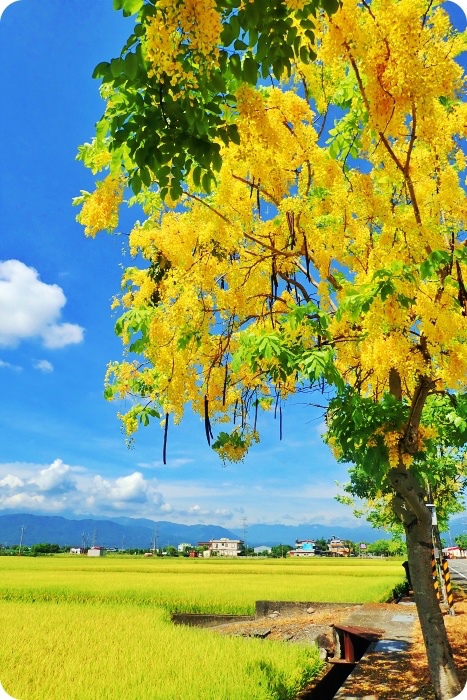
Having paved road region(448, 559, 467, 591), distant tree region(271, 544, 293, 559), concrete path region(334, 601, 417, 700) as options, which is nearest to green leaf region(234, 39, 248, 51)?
concrete path region(334, 601, 417, 700)

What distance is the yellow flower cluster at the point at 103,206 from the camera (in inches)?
187

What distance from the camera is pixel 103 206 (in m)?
4.77

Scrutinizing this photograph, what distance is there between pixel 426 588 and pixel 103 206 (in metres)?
4.55

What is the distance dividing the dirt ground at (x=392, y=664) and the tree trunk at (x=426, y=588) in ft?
1.49

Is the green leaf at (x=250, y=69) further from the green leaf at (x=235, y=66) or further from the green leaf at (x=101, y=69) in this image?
the green leaf at (x=101, y=69)

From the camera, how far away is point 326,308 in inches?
223

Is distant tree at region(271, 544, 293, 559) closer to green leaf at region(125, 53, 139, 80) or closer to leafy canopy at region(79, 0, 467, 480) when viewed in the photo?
leafy canopy at region(79, 0, 467, 480)

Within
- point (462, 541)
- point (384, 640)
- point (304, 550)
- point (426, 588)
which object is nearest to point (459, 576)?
point (384, 640)

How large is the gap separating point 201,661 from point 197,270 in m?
6.08

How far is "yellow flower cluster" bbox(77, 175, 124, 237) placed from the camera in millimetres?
4754

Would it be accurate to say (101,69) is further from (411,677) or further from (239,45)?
(411,677)

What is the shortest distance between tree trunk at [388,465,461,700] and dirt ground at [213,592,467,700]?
0.45 meters

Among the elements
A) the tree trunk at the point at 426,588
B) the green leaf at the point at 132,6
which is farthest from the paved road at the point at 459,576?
the green leaf at the point at 132,6

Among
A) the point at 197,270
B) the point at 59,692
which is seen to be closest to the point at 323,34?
the point at 197,270
